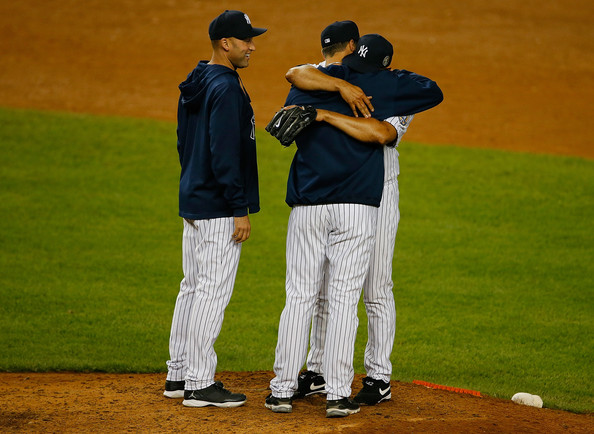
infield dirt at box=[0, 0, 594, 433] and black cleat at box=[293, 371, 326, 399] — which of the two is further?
infield dirt at box=[0, 0, 594, 433]

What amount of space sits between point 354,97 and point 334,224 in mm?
631

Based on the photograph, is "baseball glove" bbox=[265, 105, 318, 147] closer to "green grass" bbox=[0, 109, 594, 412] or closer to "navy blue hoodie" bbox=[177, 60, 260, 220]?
"navy blue hoodie" bbox=[177, 60, 260, 220]

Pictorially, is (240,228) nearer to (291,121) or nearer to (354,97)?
(291,121)

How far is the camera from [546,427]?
4062mm

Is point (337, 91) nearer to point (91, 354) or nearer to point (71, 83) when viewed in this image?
point (91, 354)

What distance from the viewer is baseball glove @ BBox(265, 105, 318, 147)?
12.5 feet

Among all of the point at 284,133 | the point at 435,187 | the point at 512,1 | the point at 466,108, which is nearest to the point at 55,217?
the point at 435,187

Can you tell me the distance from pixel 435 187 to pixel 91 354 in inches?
262

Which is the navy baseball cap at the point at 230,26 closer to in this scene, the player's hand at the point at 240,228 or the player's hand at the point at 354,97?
the player's hand at the point at 354,97

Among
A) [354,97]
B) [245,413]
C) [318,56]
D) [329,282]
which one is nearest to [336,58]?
[354,97]

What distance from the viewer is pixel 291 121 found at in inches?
151

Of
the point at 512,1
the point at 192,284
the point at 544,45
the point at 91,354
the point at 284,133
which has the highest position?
the point at 512,1

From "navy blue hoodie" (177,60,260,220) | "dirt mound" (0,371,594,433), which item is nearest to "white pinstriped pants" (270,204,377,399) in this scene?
"dirt mound" (0,371,594,433)

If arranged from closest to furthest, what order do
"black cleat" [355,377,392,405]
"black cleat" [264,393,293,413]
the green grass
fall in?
"black cleat" [264,393,293,413]
"black cleat" [355,377,392,405]
the green grass
